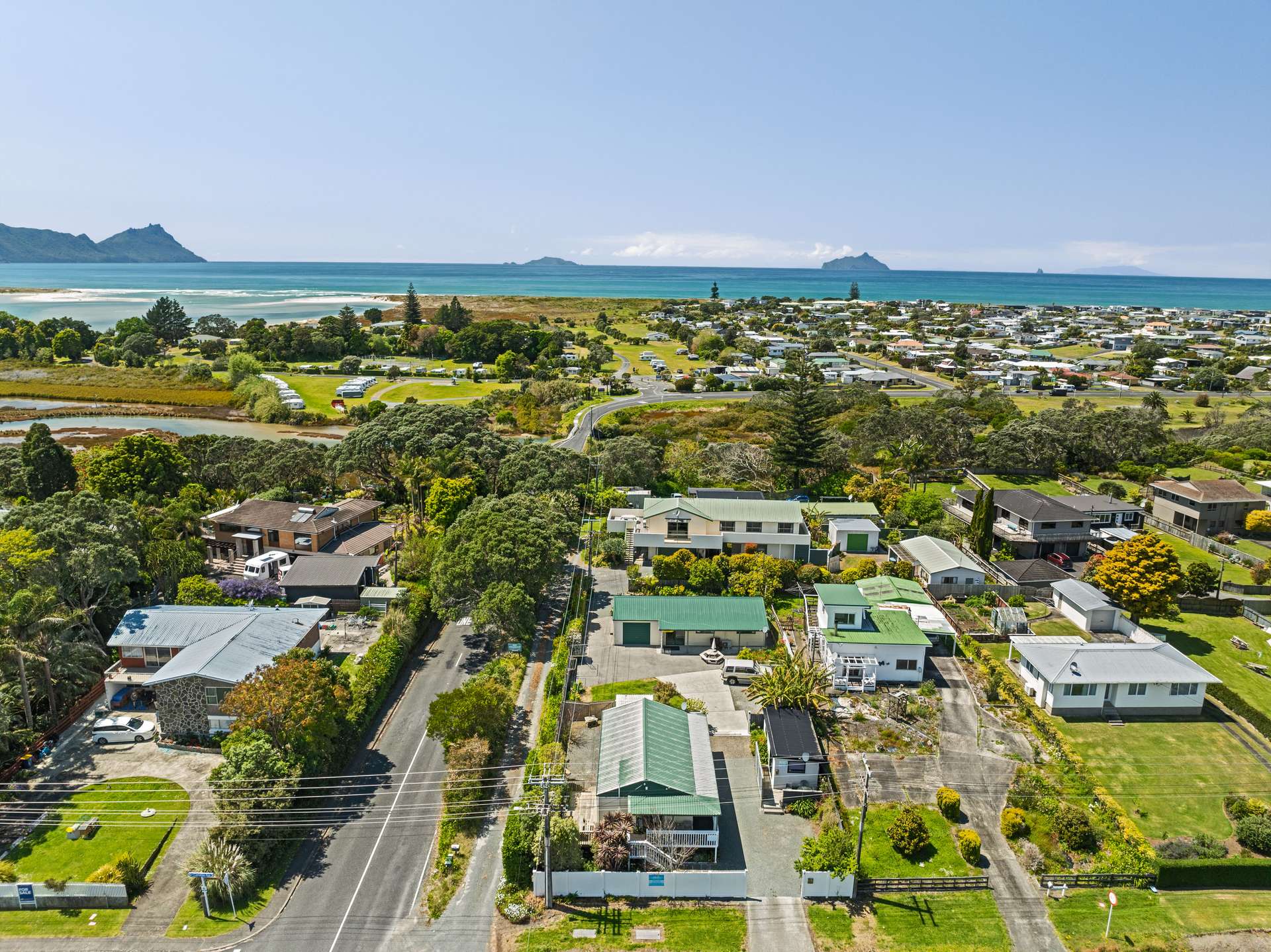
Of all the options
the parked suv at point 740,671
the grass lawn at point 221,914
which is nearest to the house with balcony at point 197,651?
the grass lawn at point 221,914

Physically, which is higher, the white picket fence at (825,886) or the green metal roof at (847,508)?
the green metal roof at (847,508)

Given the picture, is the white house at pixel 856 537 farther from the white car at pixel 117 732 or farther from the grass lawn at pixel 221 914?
the white car at pixel 117 732

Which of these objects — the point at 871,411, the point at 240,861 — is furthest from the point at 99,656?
the point at 871,411

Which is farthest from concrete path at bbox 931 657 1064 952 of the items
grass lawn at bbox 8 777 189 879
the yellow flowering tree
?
grass lawn at bbox 8 777 189 879

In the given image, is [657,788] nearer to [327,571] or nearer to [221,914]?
[221,914]

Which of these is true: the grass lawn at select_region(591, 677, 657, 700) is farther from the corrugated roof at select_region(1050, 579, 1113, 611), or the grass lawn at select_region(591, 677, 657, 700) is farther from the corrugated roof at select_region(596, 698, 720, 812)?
the corrugated roof at select_region(1050, 579, 1113, 611)

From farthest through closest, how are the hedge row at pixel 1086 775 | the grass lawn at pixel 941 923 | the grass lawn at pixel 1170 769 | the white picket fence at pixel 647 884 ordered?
the grass lawn at pixel 1170 769, the hedge row at pixel 1086 775, the white picket fence at pixel 647 884, the grass lawn at pixel 941 923

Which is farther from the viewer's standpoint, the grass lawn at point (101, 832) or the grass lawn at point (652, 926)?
the grass lawn at point (101, 832)

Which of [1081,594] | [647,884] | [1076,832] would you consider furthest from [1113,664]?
[647,884]
